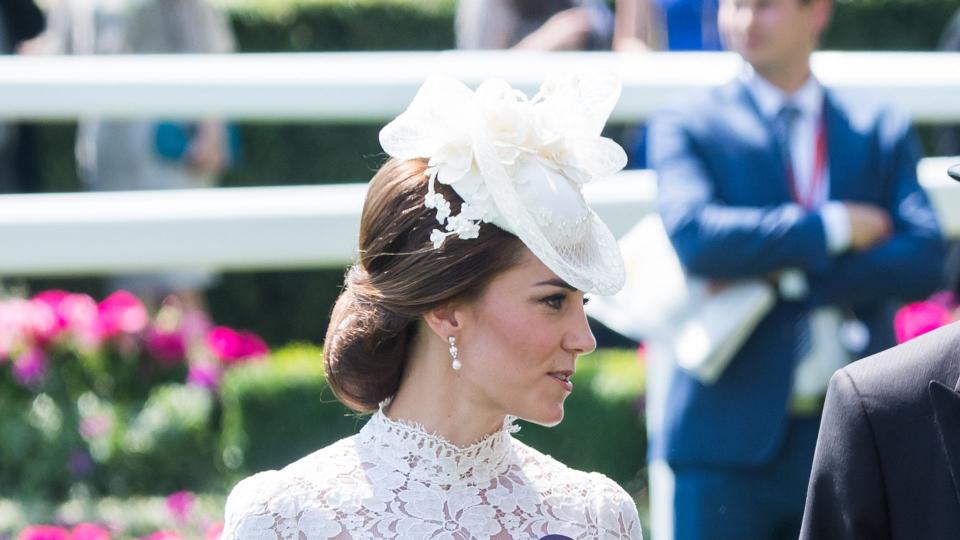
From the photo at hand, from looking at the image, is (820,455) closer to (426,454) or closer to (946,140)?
(426,454)

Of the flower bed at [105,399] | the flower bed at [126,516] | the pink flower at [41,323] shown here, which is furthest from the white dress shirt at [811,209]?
the pink flower at [41,323]

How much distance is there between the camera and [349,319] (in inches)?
124

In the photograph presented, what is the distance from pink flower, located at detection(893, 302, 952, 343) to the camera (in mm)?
6023

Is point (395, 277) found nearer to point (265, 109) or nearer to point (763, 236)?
point (763, 236)

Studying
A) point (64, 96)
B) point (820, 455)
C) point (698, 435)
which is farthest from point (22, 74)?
point (820, 455)

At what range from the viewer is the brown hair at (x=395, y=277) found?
9.82 ft

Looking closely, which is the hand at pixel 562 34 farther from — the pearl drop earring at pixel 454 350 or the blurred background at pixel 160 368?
the pearl drop earring at pixel 454 350

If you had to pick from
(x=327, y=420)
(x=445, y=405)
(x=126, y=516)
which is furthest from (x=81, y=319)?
(x=445, y=405)

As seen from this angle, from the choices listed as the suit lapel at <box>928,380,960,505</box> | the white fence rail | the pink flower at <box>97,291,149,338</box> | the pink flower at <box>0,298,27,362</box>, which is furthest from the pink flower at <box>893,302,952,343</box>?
the suit lapel at <box>928,380,960,505</box>

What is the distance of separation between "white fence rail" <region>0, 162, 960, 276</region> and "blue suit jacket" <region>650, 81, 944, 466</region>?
916 mm

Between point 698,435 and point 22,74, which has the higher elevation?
point 22,74

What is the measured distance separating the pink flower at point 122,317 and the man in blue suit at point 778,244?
2008 millimetres

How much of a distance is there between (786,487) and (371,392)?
1715 millimetres

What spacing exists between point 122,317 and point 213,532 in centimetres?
137
